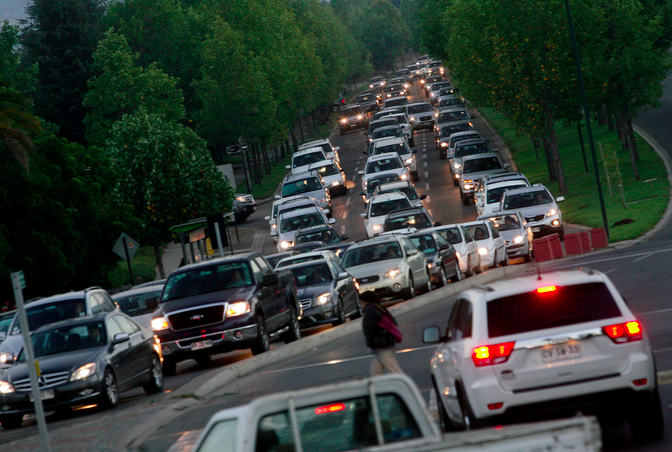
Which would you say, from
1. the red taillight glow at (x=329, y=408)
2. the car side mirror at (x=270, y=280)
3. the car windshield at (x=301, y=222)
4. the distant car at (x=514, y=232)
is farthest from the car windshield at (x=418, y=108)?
the red taillight glow at (x=329, y=408)

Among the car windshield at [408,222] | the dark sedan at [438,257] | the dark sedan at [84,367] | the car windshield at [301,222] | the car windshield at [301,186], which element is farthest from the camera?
the car windshield at [301,186]

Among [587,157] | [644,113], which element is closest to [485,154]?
[587,157]

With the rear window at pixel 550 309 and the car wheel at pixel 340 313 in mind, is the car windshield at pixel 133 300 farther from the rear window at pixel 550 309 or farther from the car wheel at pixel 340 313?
the rear window at pixel 550 309

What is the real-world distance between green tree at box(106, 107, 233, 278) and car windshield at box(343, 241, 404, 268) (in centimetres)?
1860

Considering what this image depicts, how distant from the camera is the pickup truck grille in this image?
19.0 meters

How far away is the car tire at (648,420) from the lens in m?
8.66

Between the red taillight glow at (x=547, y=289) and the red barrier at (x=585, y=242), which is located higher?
the red taillight glow at (x=547, y=289)

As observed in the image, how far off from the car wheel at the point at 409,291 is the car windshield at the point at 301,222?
1391cm

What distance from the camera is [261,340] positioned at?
19.4 meters

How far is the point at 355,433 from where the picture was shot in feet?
18.6

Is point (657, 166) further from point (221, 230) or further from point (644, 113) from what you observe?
point (221, 230)

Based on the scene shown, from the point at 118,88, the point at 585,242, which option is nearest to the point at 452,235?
the point at 585,242

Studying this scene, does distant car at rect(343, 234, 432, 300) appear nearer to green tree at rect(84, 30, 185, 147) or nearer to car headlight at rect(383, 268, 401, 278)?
car headlight at rect(383, 268, 401, 278)

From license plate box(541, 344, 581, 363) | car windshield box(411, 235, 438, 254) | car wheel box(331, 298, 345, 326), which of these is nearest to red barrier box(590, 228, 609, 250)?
car windshield box(411, 235, 438, 254)
